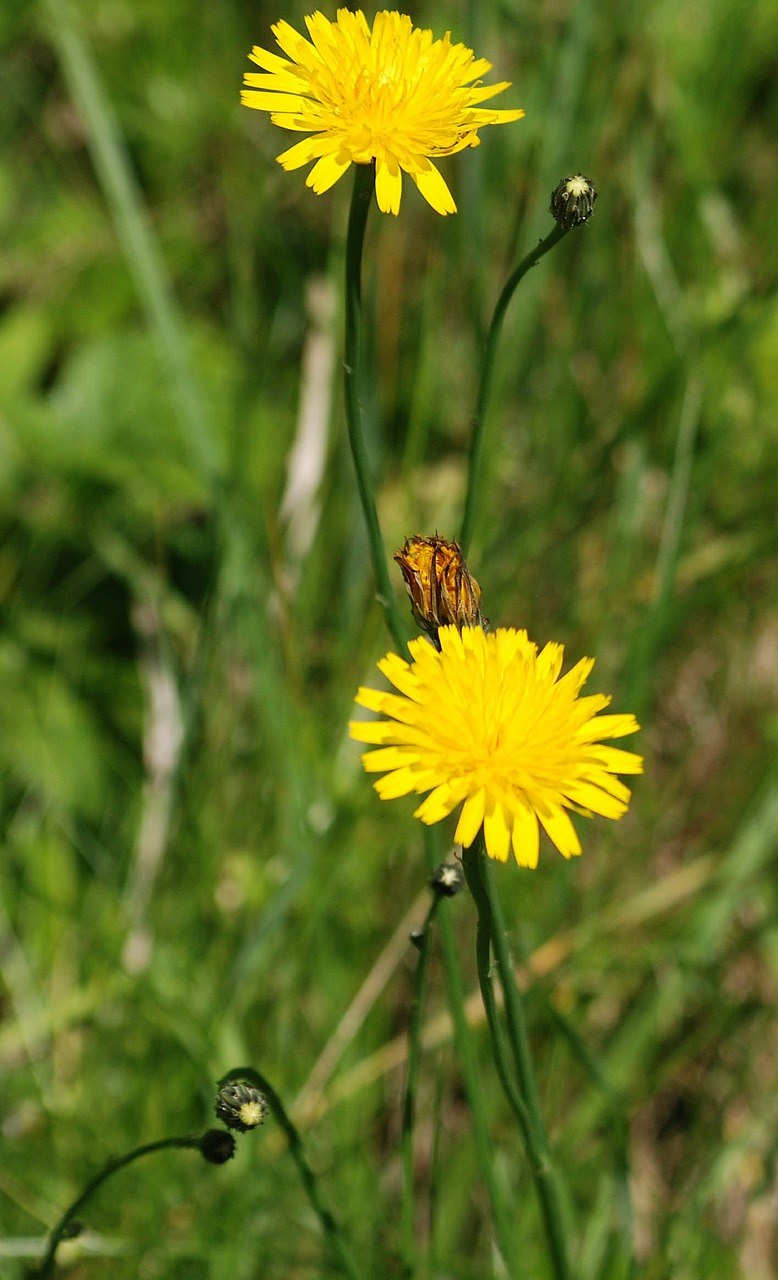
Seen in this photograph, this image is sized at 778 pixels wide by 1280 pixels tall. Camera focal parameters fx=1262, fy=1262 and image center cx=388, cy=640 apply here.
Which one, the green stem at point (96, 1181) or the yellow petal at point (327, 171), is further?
the green stem at point (96, 1181)

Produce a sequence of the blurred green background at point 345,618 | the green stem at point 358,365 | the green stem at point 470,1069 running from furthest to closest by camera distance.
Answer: the blurred green background at point 345,618
the green stem at point 470,1069
the green stem at point 358,365

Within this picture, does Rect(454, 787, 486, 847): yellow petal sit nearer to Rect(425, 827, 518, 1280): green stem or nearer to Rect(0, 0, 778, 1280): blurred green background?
Rect(425, 827, 518, 1280): green stem

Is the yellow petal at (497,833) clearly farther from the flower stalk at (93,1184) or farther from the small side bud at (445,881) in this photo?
the flower stalk at (93,1184)

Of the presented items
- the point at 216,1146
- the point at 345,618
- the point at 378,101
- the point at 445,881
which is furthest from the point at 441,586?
the point at 345,618

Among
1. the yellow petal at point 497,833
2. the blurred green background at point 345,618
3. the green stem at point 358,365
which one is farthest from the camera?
the blurred green background at point 345,618

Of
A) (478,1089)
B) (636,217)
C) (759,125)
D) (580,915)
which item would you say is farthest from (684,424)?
(759,125)

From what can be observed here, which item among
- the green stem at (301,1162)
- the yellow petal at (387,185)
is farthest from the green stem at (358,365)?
the green stem at (301,1162)

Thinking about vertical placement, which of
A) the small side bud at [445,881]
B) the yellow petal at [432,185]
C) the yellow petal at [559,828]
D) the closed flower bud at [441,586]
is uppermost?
the yellow petal at [432,185]

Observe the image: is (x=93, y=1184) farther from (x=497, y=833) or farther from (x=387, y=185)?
(x=387, y=185)
